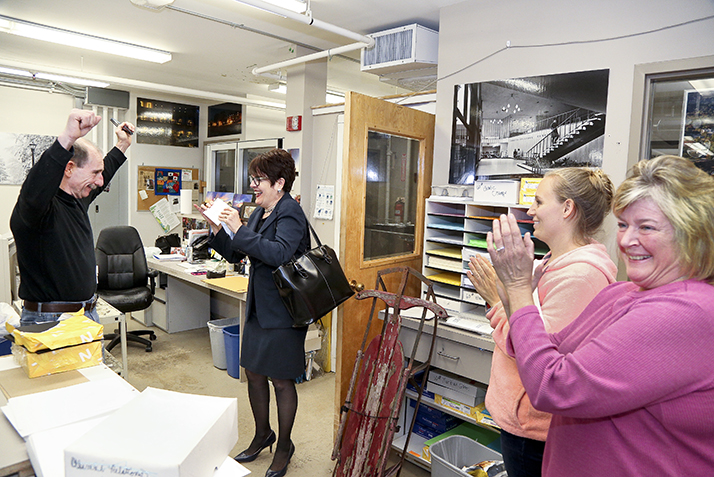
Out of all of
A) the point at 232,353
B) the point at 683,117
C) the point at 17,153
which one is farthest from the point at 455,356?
the point at 17,153

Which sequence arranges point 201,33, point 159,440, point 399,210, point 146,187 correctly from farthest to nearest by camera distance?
1. point 146,187
2. point 201,33
3. point 399,210
4. point 159,440

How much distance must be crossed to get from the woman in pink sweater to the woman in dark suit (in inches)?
41.2

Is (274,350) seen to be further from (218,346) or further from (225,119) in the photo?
(225,119)

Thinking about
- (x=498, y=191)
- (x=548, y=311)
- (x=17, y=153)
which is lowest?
(x=548, y=311)

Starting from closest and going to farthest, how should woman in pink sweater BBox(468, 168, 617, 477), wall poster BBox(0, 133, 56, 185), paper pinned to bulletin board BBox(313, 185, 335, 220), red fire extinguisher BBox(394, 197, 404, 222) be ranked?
woman in pink sweater BBox(468, 168, 617, 477) → red fire extinguisher BBox(394, 197, 404, 222) → paper pinned to bulletin board BBox(313, 185, 335, 220) → wall poster BBox(0, 133, 56, 185)

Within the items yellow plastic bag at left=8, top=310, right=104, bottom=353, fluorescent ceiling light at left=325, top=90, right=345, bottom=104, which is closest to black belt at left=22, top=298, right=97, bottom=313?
yellow plastic bag at left=8, top=310, right=104, bottom=353

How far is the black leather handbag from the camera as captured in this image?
87.4 inches

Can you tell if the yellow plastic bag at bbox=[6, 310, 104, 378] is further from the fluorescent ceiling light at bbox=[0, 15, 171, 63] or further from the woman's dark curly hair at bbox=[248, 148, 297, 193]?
the fluorescent ceiling light at bbox=[0, 15, 171, 63]

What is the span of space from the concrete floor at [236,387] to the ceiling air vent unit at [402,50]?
2602 millimetres

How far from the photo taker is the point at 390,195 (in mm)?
2869

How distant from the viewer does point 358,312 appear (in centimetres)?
265

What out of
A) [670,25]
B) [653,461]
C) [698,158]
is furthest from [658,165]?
[670,25]

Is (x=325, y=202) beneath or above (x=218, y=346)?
above

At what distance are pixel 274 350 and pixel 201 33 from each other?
10.9 ft
